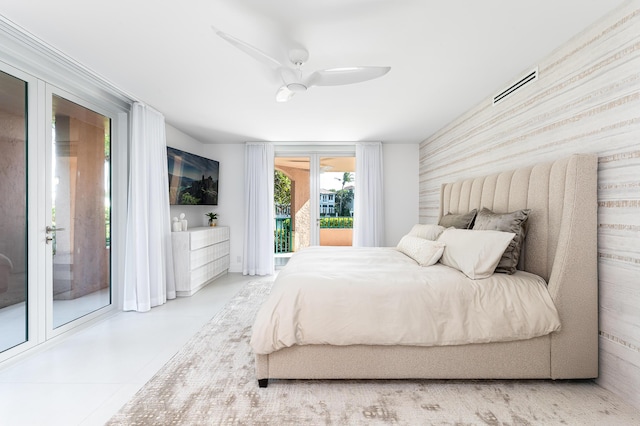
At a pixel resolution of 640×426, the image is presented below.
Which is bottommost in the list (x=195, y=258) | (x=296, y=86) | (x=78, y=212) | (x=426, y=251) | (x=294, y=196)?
(x=195, y=258)

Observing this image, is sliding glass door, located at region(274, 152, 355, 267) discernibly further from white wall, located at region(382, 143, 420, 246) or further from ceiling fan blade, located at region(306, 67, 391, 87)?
ceiling fan blade, located at region(306, 67, 391, 87)

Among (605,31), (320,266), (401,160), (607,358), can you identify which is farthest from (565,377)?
(401,160)

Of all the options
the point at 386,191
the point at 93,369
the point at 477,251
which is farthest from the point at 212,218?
the point at 477,251

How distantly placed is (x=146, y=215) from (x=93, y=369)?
5.81 feet

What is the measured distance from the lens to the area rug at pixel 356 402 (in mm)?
1635

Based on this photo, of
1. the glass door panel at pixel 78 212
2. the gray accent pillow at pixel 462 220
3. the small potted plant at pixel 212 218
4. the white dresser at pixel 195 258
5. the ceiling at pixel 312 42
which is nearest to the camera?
the ceiling at pixel 312 42

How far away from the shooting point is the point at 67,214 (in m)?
2.82

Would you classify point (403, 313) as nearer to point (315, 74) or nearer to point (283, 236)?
point (315, 74)

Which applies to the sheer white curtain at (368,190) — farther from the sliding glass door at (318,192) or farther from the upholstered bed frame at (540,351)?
the upholstered bed frame at (540,351)

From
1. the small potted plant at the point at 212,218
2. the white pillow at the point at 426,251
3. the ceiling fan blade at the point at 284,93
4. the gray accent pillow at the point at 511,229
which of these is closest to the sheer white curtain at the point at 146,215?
the small potted plant at the point at 212,218

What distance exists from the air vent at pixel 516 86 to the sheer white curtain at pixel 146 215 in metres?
3.90

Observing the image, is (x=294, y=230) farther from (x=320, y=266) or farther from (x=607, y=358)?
(x=607, y=358)

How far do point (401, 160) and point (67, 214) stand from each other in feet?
15.9

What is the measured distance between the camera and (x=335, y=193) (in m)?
5.58
